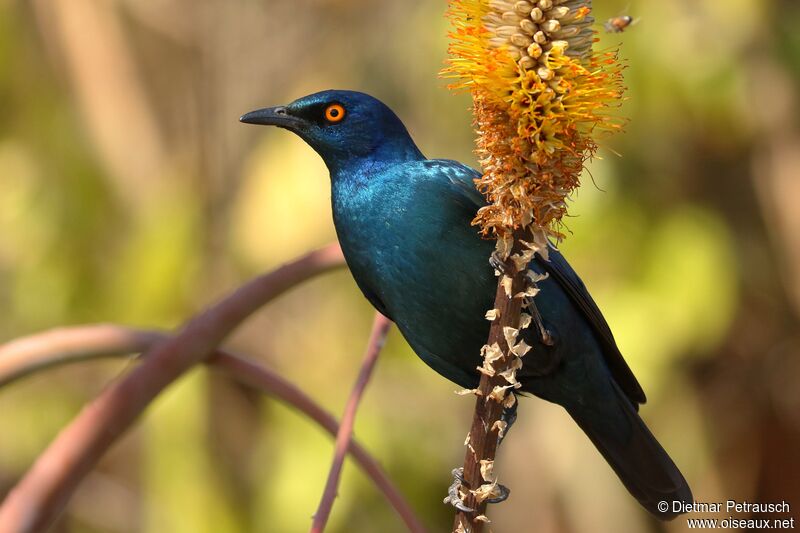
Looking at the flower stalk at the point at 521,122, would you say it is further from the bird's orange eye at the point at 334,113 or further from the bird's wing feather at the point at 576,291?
the bird's orange eye at the point at 334,113

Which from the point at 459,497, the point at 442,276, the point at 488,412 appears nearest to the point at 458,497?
the point at 459,497

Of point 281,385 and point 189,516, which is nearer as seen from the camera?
point 281,385

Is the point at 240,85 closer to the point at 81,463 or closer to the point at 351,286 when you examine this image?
the point at 351,286

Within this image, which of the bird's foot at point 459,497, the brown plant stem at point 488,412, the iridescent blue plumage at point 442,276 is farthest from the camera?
the iridescent blue plumage at point 442,276

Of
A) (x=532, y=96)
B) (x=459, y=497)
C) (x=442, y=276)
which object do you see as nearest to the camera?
(x=532, y=96)

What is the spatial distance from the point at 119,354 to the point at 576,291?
3.48ft

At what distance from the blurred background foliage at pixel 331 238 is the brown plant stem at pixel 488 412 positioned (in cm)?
286

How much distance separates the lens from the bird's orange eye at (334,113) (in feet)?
8.24

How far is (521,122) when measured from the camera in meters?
1.49

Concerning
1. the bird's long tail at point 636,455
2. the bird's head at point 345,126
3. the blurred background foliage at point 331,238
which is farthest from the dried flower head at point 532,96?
the blurred background foliage at point 331,238

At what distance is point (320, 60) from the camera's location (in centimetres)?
611

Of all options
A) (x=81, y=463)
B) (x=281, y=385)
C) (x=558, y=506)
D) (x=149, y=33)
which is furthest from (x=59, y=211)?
(x=81, y=463)

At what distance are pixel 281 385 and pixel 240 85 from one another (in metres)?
4.36

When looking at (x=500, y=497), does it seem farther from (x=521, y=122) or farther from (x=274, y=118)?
(x=274, y=118)
